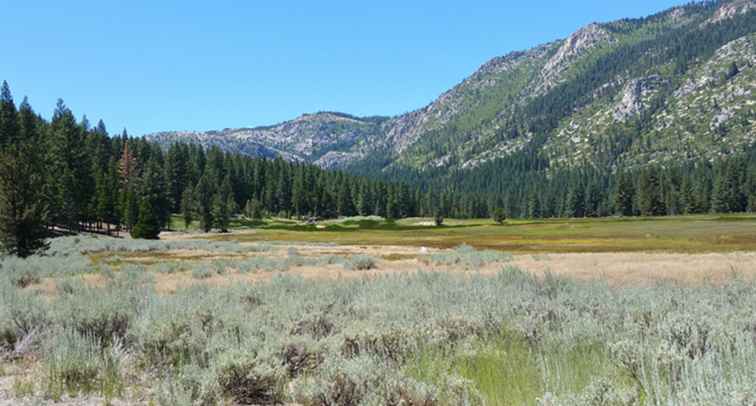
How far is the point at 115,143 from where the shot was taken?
436 feet

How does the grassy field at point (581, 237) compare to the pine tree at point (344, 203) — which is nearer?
the grassy field at point (581, 237)

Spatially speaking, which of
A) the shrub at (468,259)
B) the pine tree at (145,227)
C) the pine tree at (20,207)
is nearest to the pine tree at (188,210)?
the pine tree at (145,227)

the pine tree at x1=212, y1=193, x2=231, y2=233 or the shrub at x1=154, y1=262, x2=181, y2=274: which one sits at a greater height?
the pine tree at x1=212, y1=193, x2=231, y2=233

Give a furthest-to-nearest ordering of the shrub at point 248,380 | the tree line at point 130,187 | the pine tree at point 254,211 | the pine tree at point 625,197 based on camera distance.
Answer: the pine tree at point 625,197
the pine tree at point 254,211
the tree line at point 130,187
the shrub at point 248,380

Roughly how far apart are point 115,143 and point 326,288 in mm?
139555

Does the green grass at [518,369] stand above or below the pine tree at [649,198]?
below

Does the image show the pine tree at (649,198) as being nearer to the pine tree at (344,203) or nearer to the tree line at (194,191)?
the tree line at (194,191)

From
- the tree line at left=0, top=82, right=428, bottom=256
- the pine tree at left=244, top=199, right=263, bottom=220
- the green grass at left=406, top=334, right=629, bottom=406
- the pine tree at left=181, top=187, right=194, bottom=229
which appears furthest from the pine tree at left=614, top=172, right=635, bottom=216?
the green grass at left=406, top=334, right=629, bottom=406

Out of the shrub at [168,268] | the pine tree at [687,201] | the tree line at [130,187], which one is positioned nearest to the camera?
the shrub at [168,268]

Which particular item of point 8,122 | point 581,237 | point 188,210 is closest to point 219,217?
point 188,210

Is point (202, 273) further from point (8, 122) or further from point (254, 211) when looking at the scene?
point (254, 211)

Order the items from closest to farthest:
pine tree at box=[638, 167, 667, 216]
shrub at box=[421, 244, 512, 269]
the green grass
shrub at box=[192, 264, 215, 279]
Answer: the green grass, shrub at box=[192, 264, 215, 279], shrub at box=[421, 244, 512, 269], pine tree at box=[638, 167, 667, 216]

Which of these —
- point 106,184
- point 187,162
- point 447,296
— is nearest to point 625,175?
point 187,162

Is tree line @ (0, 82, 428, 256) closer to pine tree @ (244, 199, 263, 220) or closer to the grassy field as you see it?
pine tree @ (244, 199, 263, 220)
